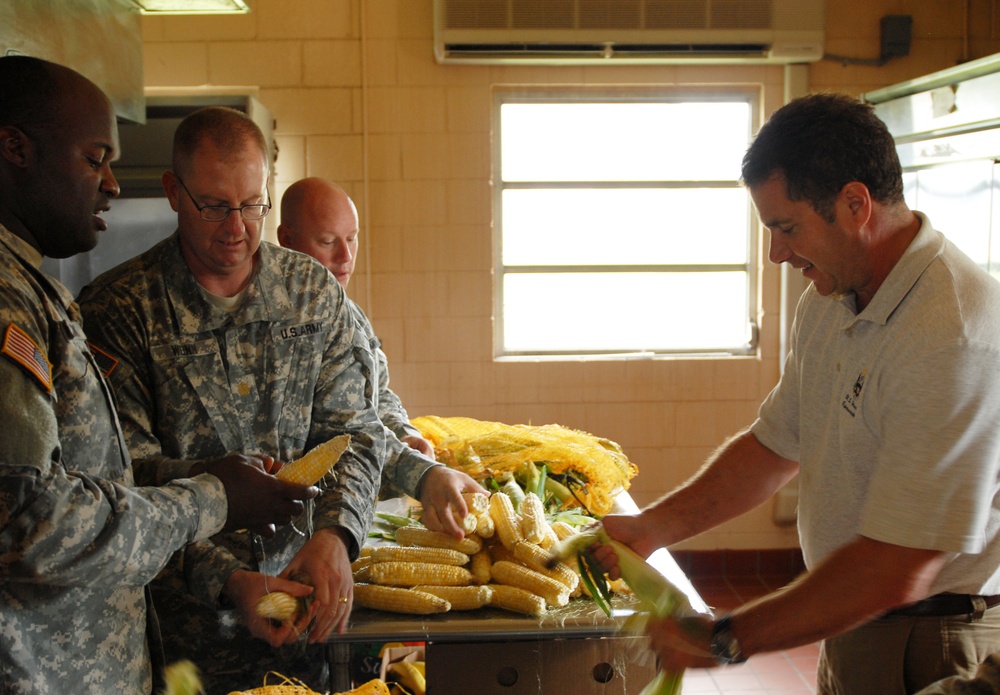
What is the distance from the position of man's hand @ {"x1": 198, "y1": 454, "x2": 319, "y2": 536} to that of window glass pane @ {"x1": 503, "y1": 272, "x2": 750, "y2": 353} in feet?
12.7

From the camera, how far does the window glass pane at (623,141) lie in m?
5.57

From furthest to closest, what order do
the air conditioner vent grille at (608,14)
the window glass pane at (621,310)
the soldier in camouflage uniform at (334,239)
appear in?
the window glass pane at (621,310) < the air conditioner vent grille at (608,14) < the soldier in camouflage uniform at (334,239)

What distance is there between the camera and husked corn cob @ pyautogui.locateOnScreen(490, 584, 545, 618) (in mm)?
2391

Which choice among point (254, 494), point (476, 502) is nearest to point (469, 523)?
point (476, 502)

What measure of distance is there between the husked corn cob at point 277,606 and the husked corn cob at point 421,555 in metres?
0.60

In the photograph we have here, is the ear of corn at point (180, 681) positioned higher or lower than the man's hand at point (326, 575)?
lower

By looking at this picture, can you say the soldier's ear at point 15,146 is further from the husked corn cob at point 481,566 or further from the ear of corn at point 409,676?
the ear of corn at point 409,676

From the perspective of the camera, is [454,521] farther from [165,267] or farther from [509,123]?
[509,123]

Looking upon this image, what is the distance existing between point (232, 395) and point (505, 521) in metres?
0.96

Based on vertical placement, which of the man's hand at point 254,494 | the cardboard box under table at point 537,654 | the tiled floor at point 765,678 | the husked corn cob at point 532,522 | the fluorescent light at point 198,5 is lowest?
the tiled floor at point 765,678

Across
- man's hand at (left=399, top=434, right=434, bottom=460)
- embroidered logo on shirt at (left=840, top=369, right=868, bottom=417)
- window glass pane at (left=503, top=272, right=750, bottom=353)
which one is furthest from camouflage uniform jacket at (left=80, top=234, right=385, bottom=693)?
window glass pane at (left=503, top=272, right=750, bottom=353)

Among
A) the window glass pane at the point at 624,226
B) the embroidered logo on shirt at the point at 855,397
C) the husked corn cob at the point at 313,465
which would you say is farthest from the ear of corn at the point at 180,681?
the window glass pane at the point at 624,226

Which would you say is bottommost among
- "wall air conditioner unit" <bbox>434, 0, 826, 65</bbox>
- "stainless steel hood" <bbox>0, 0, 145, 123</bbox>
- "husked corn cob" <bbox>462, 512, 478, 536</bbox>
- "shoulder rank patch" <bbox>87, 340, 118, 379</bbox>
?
"husked corn cob" <bbox>462, 512, 478, 536</bbox>

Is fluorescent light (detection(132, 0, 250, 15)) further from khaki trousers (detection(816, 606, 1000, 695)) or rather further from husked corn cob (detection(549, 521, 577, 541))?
khaki trousers (detection(816, 606, 1000, 695))
